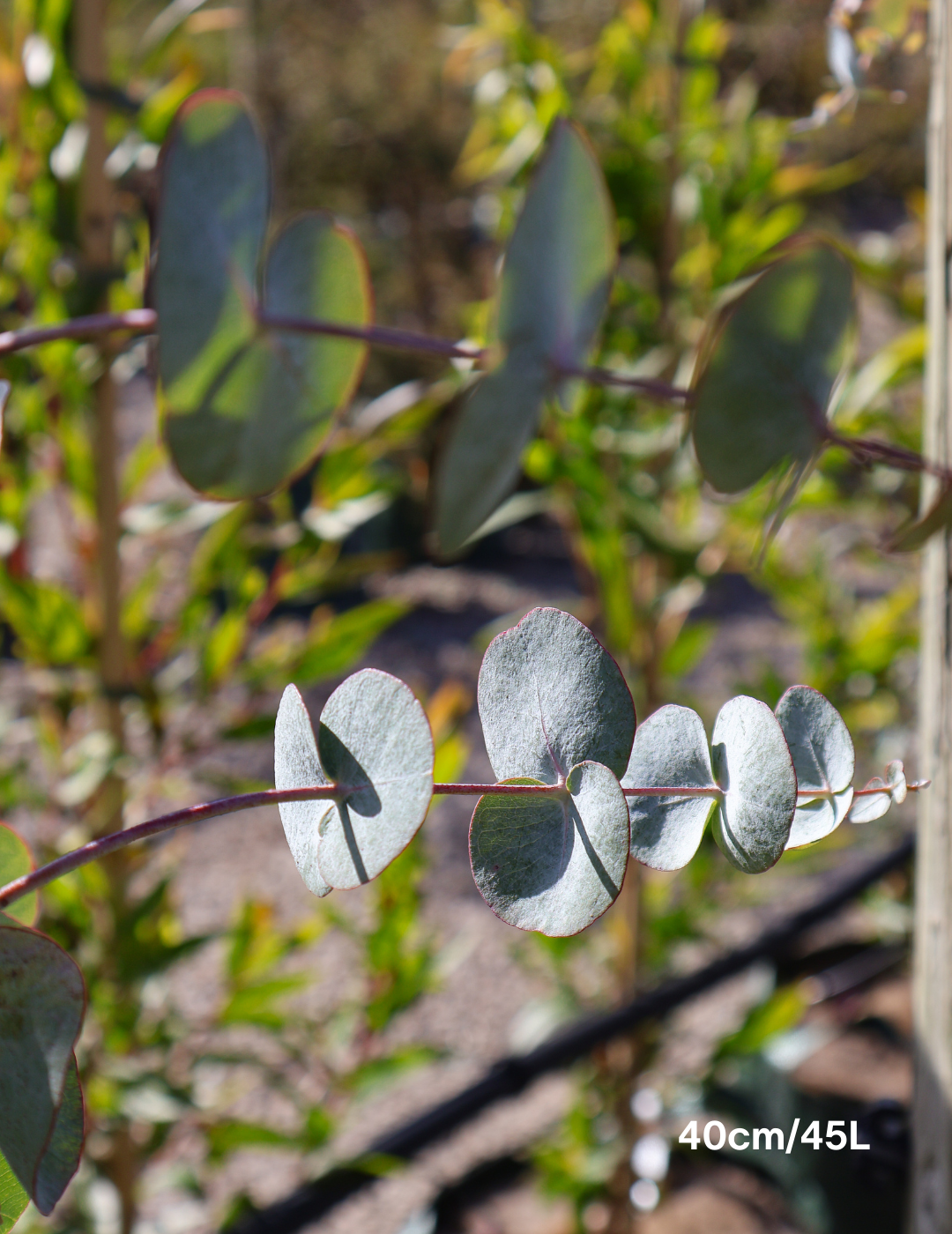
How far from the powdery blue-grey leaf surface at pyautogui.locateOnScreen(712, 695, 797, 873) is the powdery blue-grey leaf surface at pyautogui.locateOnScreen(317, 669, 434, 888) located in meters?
0.05

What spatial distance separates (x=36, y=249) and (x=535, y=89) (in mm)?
408

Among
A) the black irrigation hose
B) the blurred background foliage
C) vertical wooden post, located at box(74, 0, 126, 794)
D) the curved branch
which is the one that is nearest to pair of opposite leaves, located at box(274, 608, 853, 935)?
the curved branch

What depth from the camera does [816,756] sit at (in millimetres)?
160

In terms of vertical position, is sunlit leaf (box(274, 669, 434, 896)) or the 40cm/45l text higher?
sunlit leaf (box(274, 669, 434, 896))

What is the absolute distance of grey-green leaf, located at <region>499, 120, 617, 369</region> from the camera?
177 millimetres

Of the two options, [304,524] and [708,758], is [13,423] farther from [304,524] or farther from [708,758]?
[708,758]

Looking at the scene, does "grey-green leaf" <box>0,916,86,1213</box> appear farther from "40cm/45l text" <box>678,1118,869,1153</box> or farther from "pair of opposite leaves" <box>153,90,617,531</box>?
"40cm/45l text" <box>678,1118,869,1153</box>

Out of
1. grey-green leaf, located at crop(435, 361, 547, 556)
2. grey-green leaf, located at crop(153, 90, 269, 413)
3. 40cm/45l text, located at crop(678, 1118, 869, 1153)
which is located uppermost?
grey-green leaf, located at crop(153, 90, 269, 413)

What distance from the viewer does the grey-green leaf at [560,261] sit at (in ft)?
0.58

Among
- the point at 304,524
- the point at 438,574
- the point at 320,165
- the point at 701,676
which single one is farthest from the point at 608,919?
the point at 320,165

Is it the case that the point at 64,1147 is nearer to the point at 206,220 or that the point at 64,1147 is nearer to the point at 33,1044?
the point at 33,1044

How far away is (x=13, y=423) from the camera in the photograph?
61 centimetres

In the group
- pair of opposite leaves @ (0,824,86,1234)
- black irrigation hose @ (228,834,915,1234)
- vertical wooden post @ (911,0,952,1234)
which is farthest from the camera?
black irrigation hose @ (228,834,915,1234)

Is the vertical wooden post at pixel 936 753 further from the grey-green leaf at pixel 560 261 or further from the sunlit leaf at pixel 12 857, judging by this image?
the sunlit leaf at pixel 12 857
